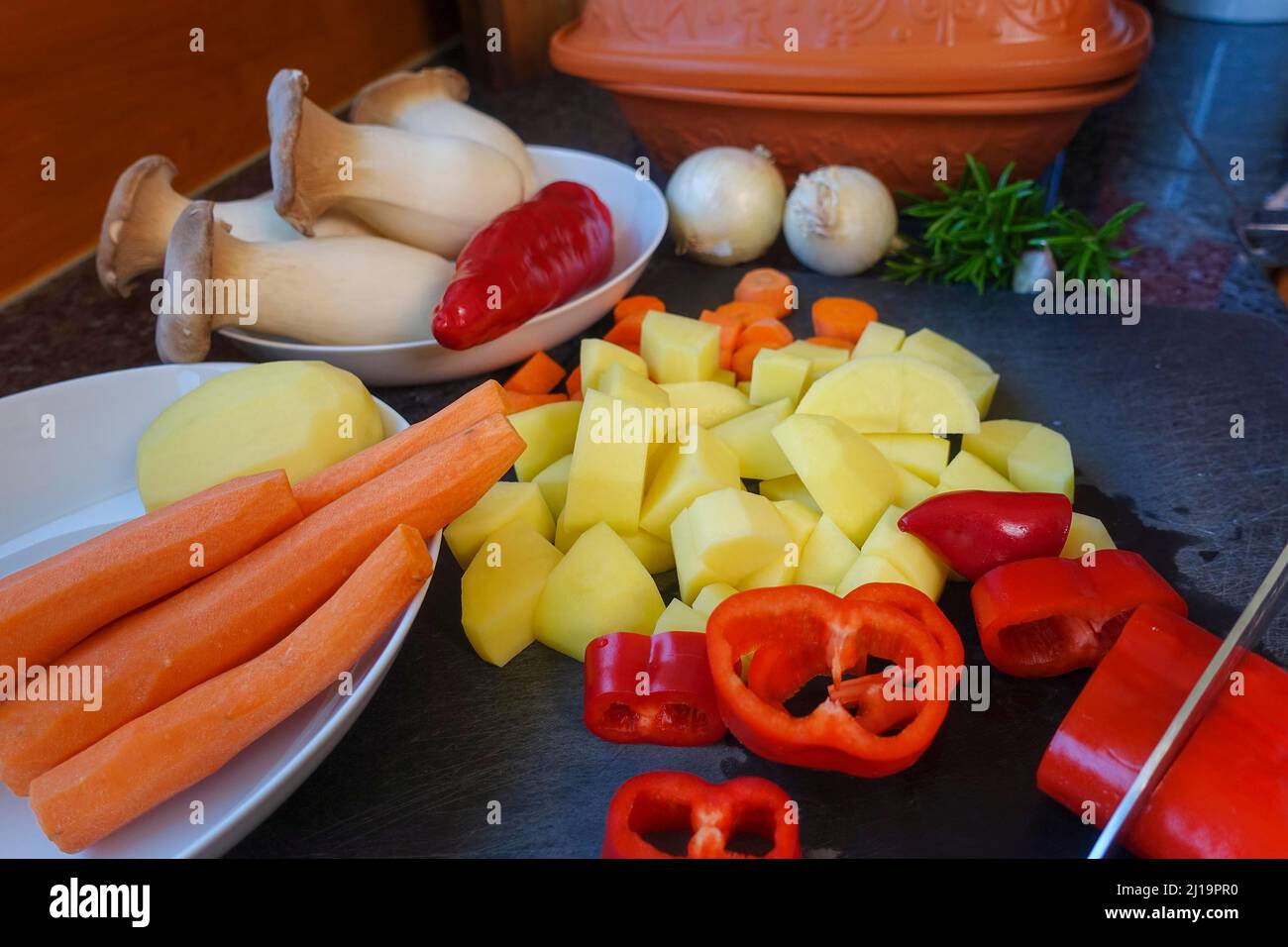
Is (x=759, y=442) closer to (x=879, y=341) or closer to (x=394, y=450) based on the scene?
(x=879, y=341)

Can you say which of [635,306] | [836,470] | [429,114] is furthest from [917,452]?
[429,114]

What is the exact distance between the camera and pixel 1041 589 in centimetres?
101

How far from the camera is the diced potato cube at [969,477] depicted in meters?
1.21

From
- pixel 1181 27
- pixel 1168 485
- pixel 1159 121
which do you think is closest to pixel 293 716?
pixel 1168 485

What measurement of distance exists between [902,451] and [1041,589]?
1.07ft

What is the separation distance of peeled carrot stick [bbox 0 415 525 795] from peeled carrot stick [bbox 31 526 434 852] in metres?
0.03

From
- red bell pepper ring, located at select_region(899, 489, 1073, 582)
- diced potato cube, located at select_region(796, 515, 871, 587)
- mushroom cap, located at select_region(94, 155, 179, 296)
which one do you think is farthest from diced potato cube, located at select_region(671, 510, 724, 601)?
mushroom cap, located at select_region(94, 155, 179, 296)

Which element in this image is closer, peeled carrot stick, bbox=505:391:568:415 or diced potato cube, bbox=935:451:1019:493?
diced potato cube, bbox=935:451:1019:493

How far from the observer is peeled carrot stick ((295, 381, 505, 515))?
102 cm

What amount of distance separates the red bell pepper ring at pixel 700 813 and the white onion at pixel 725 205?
3.97 feet

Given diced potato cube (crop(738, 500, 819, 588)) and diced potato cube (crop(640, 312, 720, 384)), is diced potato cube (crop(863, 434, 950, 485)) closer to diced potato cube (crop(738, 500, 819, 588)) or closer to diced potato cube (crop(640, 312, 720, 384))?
diced potato cube (crop(738, 500, 819, 588))

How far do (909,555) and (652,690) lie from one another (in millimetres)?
365

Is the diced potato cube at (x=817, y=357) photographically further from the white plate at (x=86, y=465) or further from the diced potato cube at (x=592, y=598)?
the white plate at (x=86, y=465)
